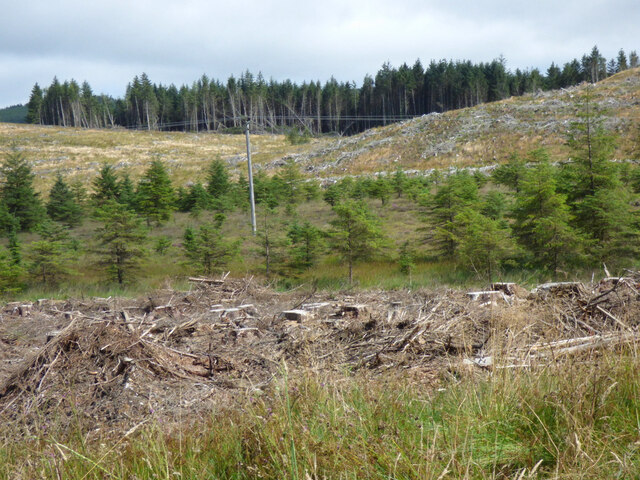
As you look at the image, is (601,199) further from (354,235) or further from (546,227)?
(354,235)

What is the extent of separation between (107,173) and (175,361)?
3132cm

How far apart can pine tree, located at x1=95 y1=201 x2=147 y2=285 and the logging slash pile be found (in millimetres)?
8683

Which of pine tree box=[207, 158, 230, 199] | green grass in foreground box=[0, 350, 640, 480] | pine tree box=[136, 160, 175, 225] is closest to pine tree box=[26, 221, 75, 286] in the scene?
pine tree box=[136, 160, 175, 225]

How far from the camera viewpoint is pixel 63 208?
28.6 meters

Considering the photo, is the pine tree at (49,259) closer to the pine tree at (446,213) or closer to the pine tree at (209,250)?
the pine tree at (209,250)

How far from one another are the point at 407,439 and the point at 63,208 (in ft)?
101

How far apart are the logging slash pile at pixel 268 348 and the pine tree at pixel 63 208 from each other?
79.3ft

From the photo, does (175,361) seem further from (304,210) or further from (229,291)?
(304,210)

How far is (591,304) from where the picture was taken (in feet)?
17.8

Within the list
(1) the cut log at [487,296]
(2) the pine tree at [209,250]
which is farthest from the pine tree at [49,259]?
(1) the cut log at [487,296]

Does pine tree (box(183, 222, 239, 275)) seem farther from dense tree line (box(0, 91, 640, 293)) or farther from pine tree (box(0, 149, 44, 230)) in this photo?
pine tree (box(0, 149, 44, 230))

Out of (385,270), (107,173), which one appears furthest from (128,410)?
(107,173)

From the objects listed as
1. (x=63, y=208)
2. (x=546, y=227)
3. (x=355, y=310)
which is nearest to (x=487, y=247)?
(x=546, y=227)

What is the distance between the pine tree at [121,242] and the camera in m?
15.8
